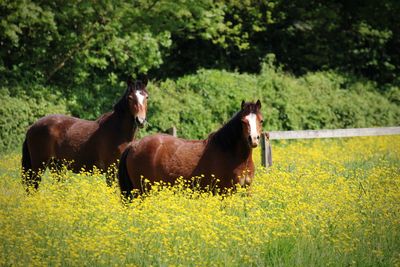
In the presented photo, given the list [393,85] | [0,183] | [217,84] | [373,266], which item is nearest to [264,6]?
[393,85]

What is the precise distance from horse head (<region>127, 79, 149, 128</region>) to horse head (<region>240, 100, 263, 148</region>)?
8.13 ft

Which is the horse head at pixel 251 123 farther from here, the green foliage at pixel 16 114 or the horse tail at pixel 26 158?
the green foliage at pixel 16 114

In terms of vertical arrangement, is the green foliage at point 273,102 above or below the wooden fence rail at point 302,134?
above

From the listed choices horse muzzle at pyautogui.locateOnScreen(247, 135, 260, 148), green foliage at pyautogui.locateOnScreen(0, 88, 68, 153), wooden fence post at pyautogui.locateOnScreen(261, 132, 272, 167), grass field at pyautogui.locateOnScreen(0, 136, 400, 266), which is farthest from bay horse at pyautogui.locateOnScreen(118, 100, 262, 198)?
green foliage at pyautogui.locateOnScreen(0, 88, 68, 153)

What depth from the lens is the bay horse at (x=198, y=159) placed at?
33.9 ft

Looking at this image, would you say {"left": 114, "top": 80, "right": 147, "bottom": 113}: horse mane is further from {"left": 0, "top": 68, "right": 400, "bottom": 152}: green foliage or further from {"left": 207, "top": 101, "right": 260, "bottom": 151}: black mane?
{"left": 0, "top": 68, "right": 400, "bottom": 152}: green foliage

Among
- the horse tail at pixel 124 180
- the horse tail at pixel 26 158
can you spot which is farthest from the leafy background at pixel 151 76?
the horse tail at pixel 124 180

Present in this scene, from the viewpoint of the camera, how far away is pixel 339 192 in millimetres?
9891

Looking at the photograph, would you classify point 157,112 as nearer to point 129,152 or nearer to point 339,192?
point 129,152

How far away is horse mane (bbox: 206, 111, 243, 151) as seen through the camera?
10.3 meters

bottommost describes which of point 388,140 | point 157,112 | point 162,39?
point 388,140

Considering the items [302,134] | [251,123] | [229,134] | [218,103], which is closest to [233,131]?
[229,134]

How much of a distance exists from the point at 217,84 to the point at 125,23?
3518 mm

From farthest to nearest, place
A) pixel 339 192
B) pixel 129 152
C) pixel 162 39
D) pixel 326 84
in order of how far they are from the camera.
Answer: pixel 326 84 < pixel 162 39 < pixel 129 152 < pixel 339 192
